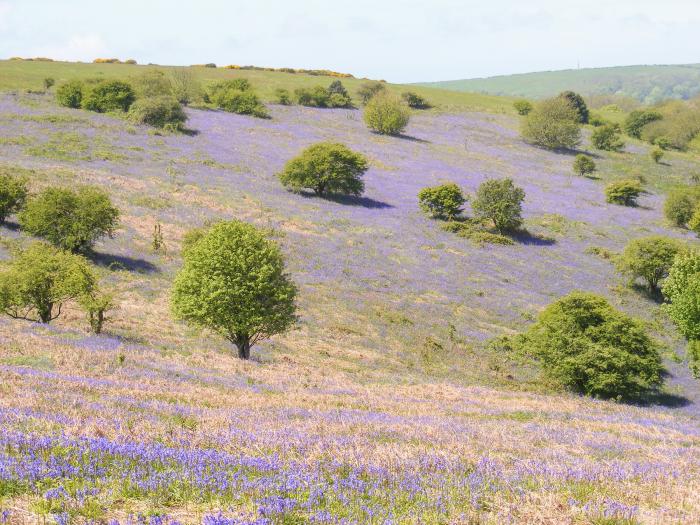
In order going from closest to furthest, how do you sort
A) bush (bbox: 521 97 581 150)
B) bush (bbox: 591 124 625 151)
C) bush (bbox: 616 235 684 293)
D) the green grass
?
1. bush (bbox: 616 235 684 293)
2. the green grass
3. bush (bbox: 521 97 581 150)
4. bush (bbox: 591 124 625 151)

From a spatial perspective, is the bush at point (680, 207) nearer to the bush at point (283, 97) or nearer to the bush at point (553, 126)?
the bush at point (553, 126)

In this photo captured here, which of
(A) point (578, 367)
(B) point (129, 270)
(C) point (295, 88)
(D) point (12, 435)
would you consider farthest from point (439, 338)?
(C) point (295, 88)

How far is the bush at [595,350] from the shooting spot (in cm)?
2700

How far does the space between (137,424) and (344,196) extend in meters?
54.7

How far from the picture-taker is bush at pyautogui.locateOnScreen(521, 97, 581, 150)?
98250 millimetres

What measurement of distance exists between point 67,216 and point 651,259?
43.7m

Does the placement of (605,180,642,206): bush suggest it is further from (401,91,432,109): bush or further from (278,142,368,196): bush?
(401,91,432,109): bush

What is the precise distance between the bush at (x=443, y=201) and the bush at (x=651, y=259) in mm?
17284

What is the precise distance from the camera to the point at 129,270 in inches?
1368

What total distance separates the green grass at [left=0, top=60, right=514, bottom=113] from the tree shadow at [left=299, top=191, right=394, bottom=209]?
52233mm

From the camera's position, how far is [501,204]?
180 feet

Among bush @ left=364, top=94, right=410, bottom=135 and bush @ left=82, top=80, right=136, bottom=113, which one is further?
bush @ left=364, top=94, right=410, bottom=135

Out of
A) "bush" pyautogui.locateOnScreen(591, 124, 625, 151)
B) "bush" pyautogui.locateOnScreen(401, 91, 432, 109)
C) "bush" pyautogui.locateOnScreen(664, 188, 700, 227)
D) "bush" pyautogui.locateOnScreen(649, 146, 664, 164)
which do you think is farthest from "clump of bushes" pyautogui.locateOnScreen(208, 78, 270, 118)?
"bush" pyautogui.locateOnScreen(649, 146, 664, 164)

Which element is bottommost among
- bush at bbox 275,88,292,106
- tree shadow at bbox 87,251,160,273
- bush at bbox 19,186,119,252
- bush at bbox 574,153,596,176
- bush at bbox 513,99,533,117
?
tree shadow at bbox 87,251,160,273
